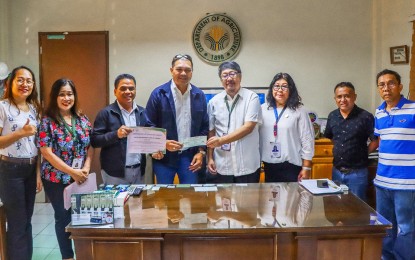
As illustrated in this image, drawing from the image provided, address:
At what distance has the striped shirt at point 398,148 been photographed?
8.44ft

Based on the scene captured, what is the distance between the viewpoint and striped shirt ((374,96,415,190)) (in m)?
2.57

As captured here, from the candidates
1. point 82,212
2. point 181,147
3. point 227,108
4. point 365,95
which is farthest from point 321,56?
point 82,212

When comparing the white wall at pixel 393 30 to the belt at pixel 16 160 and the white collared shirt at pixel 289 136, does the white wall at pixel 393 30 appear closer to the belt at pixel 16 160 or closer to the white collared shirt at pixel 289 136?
the white collared shirt at pixel 289 136

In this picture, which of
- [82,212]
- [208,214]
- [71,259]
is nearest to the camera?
[82,212]

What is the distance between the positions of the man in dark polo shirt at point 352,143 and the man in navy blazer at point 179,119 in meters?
1.11

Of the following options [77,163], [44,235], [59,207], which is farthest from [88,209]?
[44,235]

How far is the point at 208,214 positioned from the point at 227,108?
1140 millimetres

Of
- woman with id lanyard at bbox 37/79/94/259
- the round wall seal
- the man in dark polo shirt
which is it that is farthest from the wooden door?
the man in dark polo shirt

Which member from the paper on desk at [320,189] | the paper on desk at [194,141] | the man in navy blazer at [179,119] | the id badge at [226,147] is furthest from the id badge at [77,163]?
the paper on desk at [320,189]

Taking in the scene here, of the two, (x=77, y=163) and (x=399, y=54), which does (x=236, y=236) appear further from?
(x=399, y=54)

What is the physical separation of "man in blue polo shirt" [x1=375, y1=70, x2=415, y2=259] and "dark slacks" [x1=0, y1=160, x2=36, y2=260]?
256cm

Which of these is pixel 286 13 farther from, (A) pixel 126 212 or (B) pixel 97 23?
(A) pixel 126 212

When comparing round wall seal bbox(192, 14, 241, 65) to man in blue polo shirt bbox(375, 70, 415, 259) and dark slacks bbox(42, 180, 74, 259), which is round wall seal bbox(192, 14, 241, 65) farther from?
dark slacks bbox(42, 180, 74, 259)

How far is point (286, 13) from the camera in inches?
183
